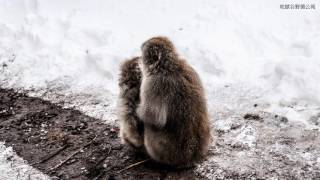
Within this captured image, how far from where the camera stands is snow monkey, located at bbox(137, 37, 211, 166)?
4980 millimetres

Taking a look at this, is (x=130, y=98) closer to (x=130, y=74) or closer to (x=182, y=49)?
(x=130, y=74)

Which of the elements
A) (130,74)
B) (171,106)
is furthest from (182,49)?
(171,106)

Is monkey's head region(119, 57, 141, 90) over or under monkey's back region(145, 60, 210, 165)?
over

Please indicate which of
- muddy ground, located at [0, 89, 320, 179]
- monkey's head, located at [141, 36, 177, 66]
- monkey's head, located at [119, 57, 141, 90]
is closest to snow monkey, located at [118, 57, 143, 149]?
monkey's head, located at [119, 57, 141, 90]

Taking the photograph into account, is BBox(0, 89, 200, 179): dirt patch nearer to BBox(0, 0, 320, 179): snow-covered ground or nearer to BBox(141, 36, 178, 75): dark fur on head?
BBox(0, 0, 320, 179): snow-covered ground

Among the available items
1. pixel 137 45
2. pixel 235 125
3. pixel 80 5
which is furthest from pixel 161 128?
pixel 80 5

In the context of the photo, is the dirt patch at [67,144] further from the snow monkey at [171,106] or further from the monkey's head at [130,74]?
the monkey's head at [130,74]

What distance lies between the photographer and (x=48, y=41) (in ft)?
26.7

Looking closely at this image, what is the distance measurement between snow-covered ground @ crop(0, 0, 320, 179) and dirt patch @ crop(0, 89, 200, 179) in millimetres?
238

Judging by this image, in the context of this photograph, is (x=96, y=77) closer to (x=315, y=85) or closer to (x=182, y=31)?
(x=182, y=31)

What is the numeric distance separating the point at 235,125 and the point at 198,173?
40.2 inches

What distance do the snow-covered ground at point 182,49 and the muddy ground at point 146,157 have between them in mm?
135

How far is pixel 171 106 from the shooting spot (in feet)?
16.4

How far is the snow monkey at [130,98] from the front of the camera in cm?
532
